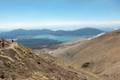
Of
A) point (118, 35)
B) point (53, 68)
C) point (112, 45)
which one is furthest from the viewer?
point (118, 35)

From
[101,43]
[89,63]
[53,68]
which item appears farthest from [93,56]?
[53,68]

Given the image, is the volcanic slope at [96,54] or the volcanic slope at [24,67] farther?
the volcanic slope at [96,54]

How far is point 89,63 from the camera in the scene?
6975 centimetres

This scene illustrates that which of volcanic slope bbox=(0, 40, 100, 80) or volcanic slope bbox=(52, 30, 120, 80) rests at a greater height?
volcanic slope bbox=(0, 40, 100, 80)

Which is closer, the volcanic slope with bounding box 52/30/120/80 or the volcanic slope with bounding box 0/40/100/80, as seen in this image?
the volcanic slope with bounding box 0/40/100/80

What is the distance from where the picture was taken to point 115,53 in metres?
69.4

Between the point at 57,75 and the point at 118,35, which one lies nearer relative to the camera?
the point at 57,75

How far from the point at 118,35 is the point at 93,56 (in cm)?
1576

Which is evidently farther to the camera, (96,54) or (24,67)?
(96,54)

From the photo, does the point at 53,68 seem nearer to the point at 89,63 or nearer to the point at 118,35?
the point at 89,63

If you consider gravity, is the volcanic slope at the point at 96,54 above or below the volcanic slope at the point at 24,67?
below

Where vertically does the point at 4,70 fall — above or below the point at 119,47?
above

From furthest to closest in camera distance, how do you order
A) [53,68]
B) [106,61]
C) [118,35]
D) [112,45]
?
[118,35], [112,45], [106,61], [53,68]

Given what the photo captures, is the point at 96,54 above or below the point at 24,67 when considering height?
below
